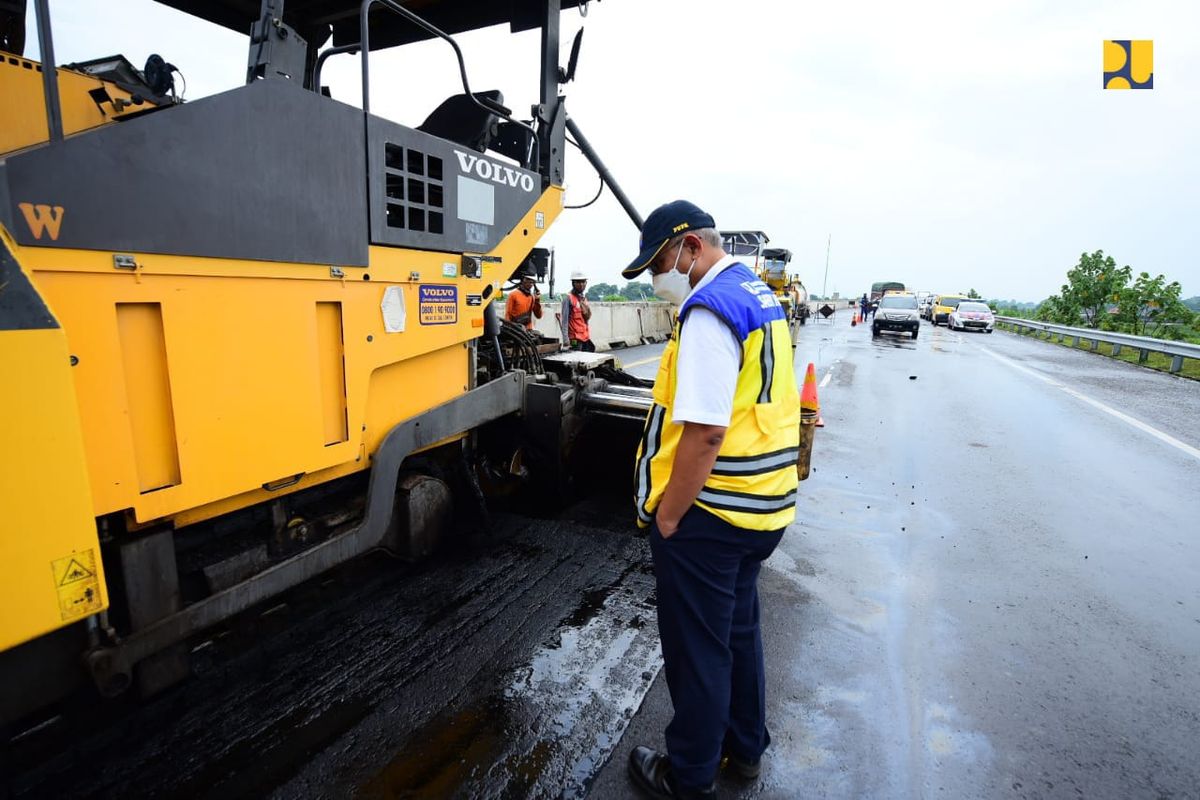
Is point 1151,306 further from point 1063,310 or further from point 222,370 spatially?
point 222,370

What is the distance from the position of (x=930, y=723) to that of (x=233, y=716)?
284 cm

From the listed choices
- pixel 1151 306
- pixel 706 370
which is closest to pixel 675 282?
pixel 706 370

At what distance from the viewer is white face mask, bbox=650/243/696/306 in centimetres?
215

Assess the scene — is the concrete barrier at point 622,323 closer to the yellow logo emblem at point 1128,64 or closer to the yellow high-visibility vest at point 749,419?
the yellow logo emblem at point 1128,64

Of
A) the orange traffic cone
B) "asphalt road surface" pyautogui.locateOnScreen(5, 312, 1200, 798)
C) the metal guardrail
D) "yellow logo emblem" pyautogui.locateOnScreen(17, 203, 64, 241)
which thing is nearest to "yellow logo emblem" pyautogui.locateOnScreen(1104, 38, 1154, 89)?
the metal guardrail

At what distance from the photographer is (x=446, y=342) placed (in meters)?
3.12

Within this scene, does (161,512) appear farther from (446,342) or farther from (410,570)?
(410,570)

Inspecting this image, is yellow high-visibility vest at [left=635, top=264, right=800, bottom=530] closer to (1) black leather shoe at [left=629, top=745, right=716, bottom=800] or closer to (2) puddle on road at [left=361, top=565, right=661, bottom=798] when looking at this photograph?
(1) black leather shoe at [left=629, top=745, right=716, bottom=800]

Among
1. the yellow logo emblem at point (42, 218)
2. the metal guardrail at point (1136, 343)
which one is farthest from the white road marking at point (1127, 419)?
the yellow logo emblem at point (42, 218)

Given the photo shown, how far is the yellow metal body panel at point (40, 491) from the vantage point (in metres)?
1.42

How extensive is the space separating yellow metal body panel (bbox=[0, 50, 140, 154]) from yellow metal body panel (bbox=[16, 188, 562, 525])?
Answer: 0.83 meters


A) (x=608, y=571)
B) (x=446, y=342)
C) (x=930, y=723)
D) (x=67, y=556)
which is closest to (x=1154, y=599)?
(x=930, y=723)

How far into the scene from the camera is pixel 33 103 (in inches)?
96.1

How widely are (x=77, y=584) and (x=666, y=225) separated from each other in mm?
1972
